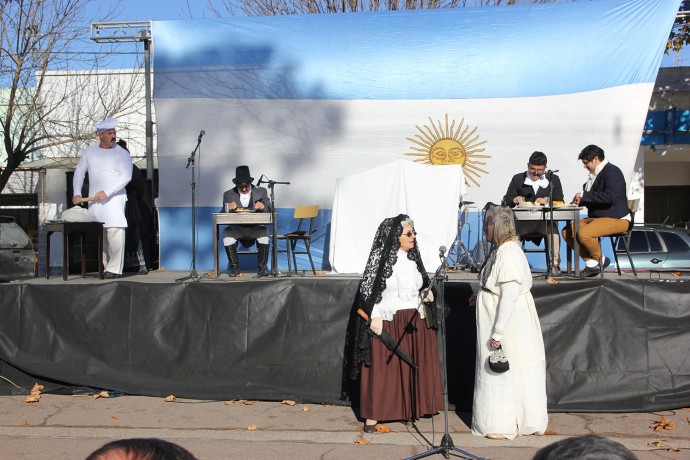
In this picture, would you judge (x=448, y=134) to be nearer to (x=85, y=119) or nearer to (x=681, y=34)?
(x=681, y=34)

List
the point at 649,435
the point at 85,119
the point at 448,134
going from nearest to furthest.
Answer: the point at 649,435 < the point at 448,134 < the point at 85,119

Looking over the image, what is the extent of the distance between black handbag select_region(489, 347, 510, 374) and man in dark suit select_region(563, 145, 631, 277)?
235cm

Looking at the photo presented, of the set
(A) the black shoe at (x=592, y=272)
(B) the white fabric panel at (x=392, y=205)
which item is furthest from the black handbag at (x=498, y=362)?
(B) the white fabric panel at (x=392, y=205)

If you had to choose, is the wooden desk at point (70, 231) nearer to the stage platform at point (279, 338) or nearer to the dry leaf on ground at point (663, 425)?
the stage platform at point (279, 338)

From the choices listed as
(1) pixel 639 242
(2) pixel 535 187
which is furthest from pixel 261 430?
(1) pixel 639 242

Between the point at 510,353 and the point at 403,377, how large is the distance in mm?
990

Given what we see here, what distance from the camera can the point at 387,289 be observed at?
6.77 meters

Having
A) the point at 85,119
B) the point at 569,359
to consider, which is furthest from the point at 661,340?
the point at 85,119

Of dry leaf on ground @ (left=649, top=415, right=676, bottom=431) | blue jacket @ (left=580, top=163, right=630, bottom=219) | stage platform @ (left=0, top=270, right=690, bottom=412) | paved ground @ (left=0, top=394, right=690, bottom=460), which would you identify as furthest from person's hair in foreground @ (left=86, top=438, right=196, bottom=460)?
blue jacket @ (left=580, top=163, right=630, bottom=219)

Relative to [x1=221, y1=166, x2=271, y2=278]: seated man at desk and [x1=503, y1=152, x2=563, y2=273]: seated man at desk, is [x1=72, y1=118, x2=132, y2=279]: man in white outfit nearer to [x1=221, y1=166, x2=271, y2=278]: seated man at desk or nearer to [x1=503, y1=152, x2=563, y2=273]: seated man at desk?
[x1=221, y1=166, x2=271, y2=278]: seated man at desk

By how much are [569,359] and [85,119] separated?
672 inches

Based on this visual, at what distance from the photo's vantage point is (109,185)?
31.7 feet

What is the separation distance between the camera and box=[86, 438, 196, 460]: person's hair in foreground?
5.41 feet

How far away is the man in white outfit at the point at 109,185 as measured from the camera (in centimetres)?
963
